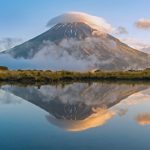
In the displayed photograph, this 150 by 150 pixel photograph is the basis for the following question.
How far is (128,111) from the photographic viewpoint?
20.9 meters

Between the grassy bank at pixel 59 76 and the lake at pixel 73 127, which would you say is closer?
the lake at pixel 73 127

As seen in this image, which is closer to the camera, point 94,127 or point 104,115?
point 94,127

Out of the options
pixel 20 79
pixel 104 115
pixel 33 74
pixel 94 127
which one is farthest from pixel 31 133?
pixel 33 74

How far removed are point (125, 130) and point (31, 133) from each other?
10.3 ft

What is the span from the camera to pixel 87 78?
5303 centimetres

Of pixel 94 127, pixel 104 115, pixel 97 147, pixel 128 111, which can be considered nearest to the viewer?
pixel 97 147

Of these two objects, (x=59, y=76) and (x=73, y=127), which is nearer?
(x=73, y=127)

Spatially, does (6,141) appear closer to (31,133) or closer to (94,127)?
(31,133)

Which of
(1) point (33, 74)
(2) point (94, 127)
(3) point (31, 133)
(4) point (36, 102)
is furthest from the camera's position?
(1) point (33, 74)

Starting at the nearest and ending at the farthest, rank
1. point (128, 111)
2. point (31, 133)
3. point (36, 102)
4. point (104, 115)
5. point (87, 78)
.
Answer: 1. point (31, 133)
2. point (104, 115)
3. point (128, 111)
4. point (36, 102)
5. point (87, 78)

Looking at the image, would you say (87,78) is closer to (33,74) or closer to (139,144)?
(33,74)

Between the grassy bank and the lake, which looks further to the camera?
the grassy bank

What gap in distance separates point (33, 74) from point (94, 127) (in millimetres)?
34663

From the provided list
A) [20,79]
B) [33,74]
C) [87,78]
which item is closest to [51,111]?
Result: [20,79]
